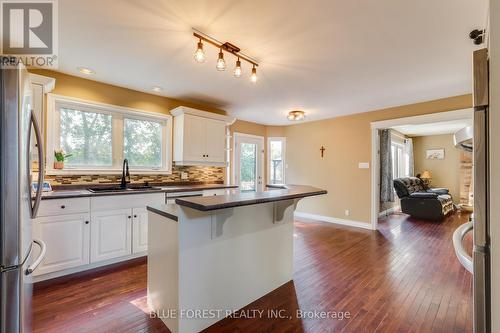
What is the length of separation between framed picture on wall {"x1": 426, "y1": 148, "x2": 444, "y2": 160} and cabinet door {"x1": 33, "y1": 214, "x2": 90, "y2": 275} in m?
9.64

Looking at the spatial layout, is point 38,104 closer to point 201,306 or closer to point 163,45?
point 163,45

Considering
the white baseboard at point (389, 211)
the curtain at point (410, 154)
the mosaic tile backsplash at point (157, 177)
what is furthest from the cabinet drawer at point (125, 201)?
the curtain at point (410, 154)

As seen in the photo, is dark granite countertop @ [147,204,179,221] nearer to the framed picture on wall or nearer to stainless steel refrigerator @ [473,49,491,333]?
stainless steel refrigerator @ [473,49,491,333]

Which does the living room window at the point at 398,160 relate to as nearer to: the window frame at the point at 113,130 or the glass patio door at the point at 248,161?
the glass patio door at the point at 248,161

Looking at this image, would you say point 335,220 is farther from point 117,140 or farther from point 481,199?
point 117,140

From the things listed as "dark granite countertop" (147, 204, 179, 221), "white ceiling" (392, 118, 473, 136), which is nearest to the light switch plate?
"white ceiling" (392, 118, 473, 136)

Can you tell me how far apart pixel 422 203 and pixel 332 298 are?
479cm

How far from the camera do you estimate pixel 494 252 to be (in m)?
0.89

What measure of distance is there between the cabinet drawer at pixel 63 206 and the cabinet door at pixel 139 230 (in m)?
0.55

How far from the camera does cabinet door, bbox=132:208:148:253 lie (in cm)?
302

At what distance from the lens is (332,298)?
2197 millimetres

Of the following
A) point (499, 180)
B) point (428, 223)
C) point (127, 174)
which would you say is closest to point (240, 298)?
point (499, 180)

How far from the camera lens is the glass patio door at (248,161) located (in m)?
5.61

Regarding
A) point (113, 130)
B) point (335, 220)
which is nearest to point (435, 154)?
point (335, 220)
